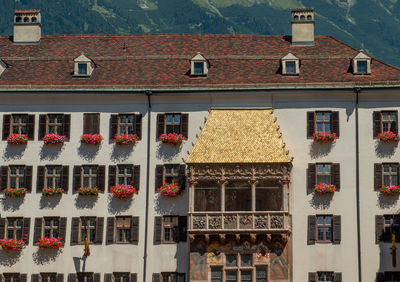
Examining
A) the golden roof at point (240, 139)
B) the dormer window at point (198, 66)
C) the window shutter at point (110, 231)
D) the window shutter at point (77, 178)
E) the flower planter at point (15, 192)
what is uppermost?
the dormer window at point (198, 66)

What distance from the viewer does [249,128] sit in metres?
55.5

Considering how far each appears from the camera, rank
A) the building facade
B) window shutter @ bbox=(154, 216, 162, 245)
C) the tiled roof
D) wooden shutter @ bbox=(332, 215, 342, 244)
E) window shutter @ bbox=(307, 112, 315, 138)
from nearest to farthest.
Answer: the building facade → wooden shutter @ bbox=(332, 215, 342, 244) → window shutter @ bbox=(154, 216, 162, 245) → window shutter @ bbox=(307, 112, 315, 138) → the tiled roof

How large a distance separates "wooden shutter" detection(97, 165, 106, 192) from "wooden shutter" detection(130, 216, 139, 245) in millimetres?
2884

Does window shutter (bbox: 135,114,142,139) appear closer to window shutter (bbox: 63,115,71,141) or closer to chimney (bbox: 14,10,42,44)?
window shutter (bbox: 63,115,71,141)

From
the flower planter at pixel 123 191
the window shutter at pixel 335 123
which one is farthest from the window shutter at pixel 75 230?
the window shutter at pixel 335 123

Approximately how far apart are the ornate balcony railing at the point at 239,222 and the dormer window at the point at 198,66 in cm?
1054

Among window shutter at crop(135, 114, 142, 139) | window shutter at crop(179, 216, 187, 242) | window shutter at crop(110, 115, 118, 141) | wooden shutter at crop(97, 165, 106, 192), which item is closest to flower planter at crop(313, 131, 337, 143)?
window shutter at crop(179, 216, 187, 242)

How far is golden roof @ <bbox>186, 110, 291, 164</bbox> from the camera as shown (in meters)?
54.2

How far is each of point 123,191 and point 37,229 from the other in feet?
19.7

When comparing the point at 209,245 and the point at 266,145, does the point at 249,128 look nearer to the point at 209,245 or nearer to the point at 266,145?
the point at 266,145

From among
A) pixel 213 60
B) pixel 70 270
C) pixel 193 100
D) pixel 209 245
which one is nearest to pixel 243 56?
pixel 213 60

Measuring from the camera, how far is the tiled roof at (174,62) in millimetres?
58000

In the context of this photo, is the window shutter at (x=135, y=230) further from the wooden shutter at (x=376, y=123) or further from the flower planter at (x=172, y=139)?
the wooden shutter at (x=376, y=123)

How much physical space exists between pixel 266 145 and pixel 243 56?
931 cm
